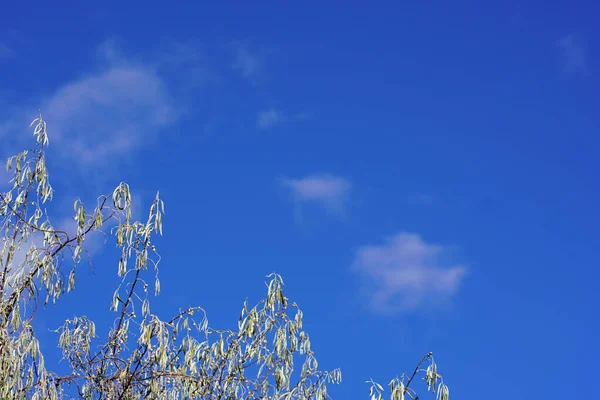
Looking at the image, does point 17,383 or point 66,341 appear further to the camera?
point 66,341

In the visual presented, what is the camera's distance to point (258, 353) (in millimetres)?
4777

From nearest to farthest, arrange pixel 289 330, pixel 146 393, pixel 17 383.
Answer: pixel 17 383
pixel 146 393
pixel 289 330

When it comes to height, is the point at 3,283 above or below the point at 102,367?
above

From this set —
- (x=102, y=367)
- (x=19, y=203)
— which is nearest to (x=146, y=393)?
(x=102, y=367)

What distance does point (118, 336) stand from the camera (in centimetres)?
465

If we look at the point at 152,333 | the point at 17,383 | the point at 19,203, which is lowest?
the point at 17,383

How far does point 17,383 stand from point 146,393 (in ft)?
2.21

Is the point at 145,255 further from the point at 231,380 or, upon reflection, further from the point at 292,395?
the point at 292,395

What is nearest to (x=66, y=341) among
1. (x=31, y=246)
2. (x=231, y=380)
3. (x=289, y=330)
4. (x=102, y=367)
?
(x=102, y=367)

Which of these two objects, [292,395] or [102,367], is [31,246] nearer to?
[102,367]

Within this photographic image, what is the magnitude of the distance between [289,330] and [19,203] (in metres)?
1.74

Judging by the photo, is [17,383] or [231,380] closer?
[17,383]

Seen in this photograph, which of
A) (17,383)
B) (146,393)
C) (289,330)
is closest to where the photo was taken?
(17,383)

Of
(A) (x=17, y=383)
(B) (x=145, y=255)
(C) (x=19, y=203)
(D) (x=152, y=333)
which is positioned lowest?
(A) (x=17, y=383)
